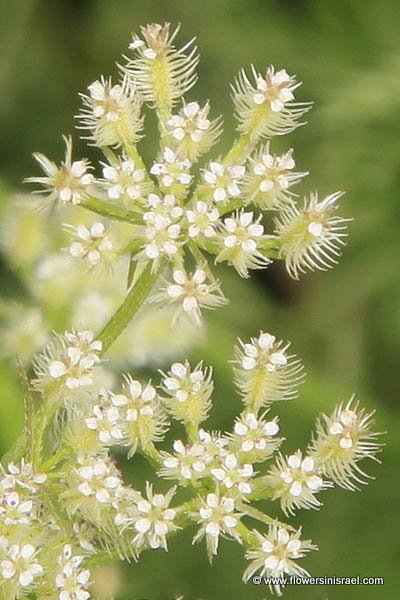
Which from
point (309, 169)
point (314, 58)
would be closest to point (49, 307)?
point (309, 169)

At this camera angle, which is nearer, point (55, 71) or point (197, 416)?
point (197, 416)

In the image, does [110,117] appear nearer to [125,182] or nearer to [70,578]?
[125,182]

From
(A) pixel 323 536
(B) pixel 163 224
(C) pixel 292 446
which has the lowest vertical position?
(B) pixel 163 224

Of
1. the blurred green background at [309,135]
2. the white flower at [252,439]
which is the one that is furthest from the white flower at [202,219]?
the blurred green background at [309,135]

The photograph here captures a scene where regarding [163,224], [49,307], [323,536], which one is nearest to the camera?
[163,224]

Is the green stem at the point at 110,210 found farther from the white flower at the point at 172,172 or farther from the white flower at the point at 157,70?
the white flower at the point at 157,70

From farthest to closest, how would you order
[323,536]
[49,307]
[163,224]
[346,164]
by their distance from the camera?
[346,164] → [323,536] → [49,307] → [163,224]

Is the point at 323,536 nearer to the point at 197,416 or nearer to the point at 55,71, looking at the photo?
the point at 197,416

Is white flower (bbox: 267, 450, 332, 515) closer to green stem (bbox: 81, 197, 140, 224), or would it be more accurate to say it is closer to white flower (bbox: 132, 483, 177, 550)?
white flower (bbox: 132, 483, 177, 550)
